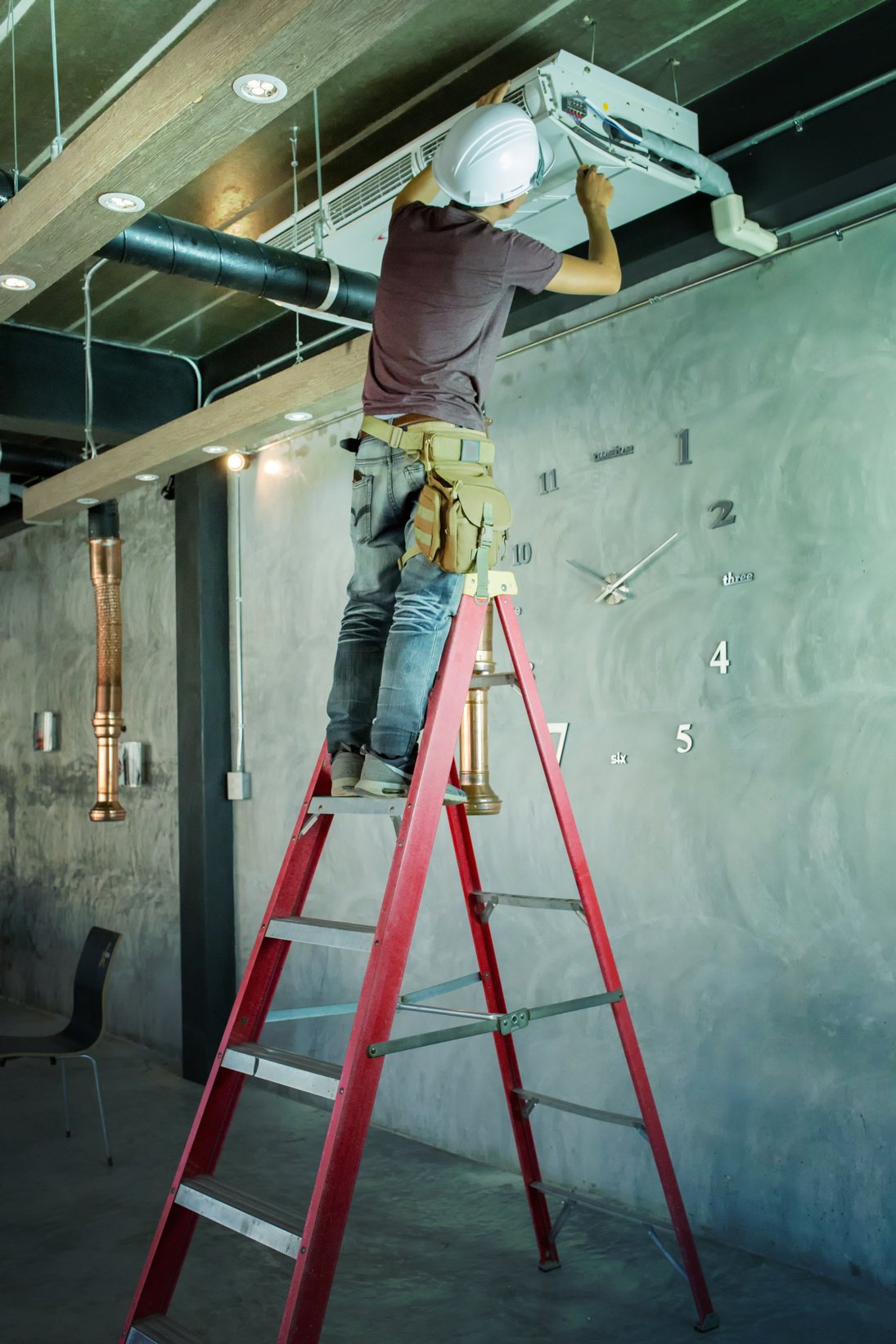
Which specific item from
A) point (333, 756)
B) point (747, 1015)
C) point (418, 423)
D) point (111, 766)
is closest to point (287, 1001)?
point (111, 766)

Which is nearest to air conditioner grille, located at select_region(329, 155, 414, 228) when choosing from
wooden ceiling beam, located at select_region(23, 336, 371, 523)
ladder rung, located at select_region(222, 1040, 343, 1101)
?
wooden ceiling beam, located at select_region(23, 336, 371, 523)

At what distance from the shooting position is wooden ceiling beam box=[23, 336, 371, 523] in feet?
12.1

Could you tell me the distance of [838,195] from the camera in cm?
316

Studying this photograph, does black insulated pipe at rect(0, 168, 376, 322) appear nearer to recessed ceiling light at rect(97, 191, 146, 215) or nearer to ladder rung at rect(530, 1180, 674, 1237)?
recessed ceiling light at rect(97, 191, 146, 215)

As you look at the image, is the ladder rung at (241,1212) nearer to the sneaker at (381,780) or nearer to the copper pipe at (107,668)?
the sneaker at (381,780)

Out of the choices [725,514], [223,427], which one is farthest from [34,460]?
[725,514]

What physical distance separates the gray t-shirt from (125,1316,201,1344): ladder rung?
1879mm

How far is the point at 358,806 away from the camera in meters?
2.43

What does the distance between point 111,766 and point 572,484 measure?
3521 millimetres

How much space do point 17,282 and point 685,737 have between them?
2302mm

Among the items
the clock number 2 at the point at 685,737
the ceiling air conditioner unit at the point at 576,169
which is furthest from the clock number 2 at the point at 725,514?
the ceiling air conditioner unit at the point at 576,169

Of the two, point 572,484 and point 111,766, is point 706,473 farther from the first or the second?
point 111,766

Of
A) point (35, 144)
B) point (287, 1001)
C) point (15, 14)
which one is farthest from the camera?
point (287, 1001)

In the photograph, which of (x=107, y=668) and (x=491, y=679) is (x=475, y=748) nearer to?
(x=491, y=679)
